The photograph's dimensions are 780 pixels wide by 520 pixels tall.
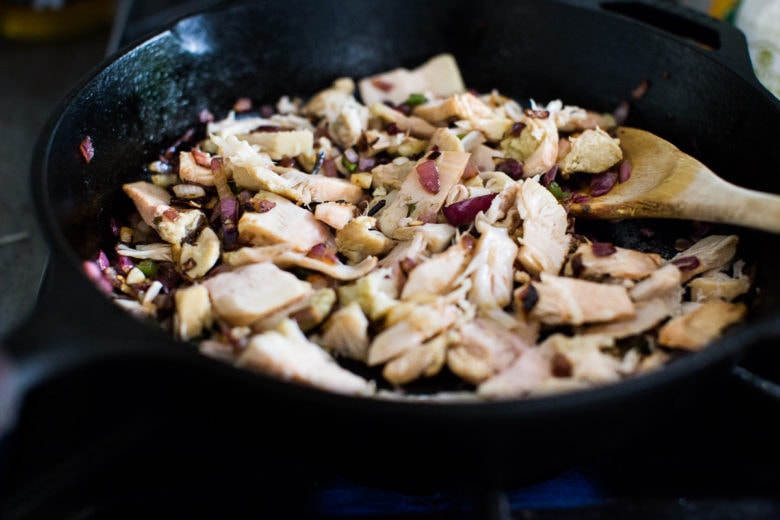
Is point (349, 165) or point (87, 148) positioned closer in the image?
point (87, 148)

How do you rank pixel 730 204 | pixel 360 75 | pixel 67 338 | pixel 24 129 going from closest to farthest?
1. pixel 67 338
2. pixel 730 204
3. pixel 360 75
4. pixel 24 129

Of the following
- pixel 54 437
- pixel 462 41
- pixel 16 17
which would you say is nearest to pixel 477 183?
pixel 462 41

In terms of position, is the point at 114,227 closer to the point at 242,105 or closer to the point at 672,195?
the point at 242,105

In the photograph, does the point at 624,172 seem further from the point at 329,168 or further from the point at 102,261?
the point at 102,261

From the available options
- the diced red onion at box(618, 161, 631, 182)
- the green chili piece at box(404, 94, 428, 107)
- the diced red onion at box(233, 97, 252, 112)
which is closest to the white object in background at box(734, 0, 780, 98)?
the diced red onion at box(618, 161, 631, 182)

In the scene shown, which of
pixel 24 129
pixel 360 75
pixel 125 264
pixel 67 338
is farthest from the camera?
pixel 24 129

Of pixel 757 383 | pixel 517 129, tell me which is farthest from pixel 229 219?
pixel 757 383

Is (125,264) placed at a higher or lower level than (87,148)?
lower

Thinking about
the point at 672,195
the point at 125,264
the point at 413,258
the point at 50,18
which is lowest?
the point at 50,18
